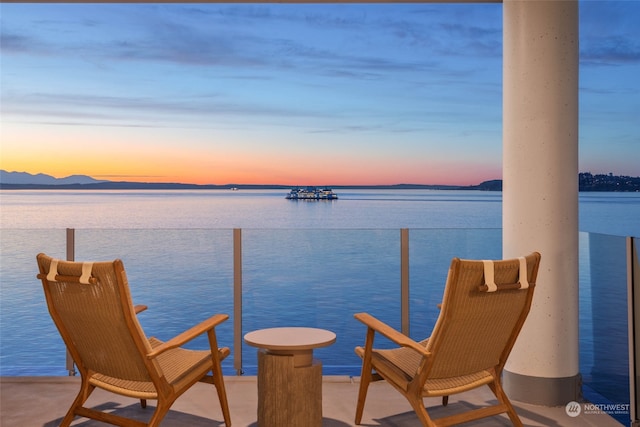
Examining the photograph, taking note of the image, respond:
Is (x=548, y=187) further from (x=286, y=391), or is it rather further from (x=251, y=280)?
(x=251, y=280)

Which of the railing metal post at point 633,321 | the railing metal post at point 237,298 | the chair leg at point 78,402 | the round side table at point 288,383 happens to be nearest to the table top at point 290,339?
the round side table at point 288,383

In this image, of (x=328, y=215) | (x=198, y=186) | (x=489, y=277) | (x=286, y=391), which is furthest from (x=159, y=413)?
(x=328, y=215)

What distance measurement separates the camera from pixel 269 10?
116 feet

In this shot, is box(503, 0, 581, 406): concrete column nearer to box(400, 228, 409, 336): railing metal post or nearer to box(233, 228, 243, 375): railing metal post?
box(400, 228, 409, 336): railing metal post

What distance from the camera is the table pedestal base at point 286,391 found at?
10.7 feet

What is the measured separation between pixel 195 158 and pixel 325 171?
289 inches

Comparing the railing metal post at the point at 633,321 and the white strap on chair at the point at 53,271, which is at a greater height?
the white strap on chair at the point at 53,271

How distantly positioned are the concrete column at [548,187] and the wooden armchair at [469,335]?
30.3 inches

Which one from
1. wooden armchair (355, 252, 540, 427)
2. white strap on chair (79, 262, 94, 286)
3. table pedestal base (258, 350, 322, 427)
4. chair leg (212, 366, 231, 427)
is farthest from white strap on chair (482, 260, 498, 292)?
white strap on chair (79, 262, 94, 286)

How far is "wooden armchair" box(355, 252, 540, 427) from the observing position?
3.01 m

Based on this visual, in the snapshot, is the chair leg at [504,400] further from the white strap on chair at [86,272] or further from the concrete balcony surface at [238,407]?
the white strap on chair at [86,272]

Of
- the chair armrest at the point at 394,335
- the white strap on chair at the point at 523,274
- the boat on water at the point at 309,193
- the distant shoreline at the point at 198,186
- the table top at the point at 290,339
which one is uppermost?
the distant shoreline at the point at 198,186

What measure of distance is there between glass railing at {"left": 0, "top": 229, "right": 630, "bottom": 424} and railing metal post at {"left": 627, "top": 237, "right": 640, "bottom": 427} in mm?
1346

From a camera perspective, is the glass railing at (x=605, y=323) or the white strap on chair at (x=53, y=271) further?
the glass railing at (x=605, y=323)
